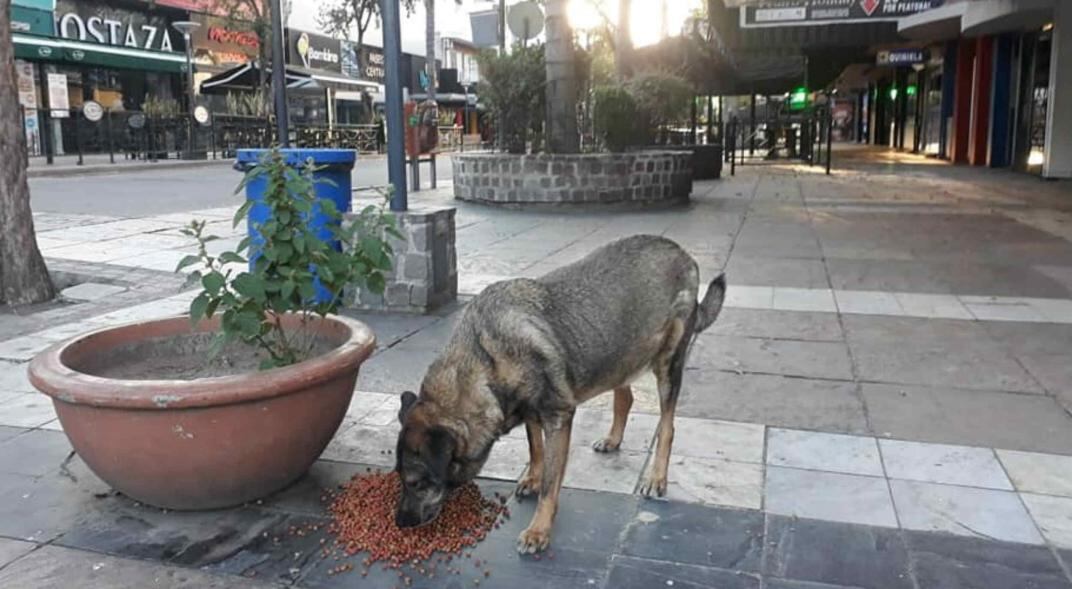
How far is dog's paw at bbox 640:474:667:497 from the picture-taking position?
3.51m

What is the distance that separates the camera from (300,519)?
3.35 m

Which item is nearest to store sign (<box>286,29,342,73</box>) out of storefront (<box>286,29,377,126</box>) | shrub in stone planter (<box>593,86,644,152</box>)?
storefront (<box>286,29,377,126</box>)

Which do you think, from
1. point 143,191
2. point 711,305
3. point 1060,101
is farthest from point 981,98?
point 711,305

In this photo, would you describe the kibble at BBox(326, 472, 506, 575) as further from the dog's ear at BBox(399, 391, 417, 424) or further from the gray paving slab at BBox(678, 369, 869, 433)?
the gray paving slab at BBox(678, 369, 869, 433)

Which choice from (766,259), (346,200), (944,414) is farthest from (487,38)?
(944,414)

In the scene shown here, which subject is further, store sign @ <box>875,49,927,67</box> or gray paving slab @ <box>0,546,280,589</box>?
store sign @ <box>875,49,927,67</box>

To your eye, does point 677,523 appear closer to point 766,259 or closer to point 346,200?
point 346,200

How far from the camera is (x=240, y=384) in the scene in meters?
3.17

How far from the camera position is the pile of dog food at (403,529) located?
3041mm

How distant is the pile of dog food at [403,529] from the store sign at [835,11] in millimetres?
21172

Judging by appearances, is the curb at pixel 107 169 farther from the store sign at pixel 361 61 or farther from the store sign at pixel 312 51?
the store sign at pixel 361 61

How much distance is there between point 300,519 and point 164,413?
0.66 metres

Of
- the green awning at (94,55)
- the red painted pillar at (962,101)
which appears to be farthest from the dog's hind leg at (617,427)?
the green awning at (94,55)

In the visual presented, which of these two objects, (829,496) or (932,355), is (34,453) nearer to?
(829,496)
